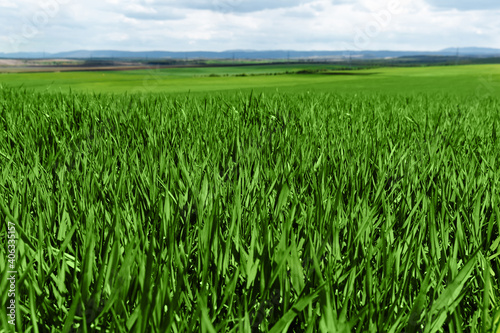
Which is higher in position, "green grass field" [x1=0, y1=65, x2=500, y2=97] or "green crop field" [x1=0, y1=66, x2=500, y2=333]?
"green grass field" [x1=0, y1=65, x2=500, y2=97]

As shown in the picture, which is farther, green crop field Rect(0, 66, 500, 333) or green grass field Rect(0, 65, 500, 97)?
green grass field Rect(0, 65, 500, 97)

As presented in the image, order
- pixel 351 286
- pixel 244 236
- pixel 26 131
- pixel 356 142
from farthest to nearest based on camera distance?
1. pixel 26 131
2. pixel 356 142
3. pixel 244 236
4. pixel 351 286

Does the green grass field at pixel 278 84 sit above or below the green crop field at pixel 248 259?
above

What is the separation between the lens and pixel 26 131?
2650 millimetres

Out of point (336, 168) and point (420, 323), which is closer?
point (420, 323)

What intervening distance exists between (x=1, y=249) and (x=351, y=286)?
2.79 ft

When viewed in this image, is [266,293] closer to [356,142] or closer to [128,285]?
[128,285]

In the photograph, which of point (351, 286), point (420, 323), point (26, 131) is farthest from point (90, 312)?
point (26, 131)

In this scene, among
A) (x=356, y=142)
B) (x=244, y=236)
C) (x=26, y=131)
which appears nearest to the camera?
(x=244, y=236)

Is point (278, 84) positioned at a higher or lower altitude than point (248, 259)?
higher

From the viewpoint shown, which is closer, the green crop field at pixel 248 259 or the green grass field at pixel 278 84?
the green crop field at pixel 248 259

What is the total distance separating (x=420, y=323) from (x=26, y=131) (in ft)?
8.50

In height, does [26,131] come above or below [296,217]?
above

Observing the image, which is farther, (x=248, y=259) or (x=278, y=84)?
(x=278, y=84)
